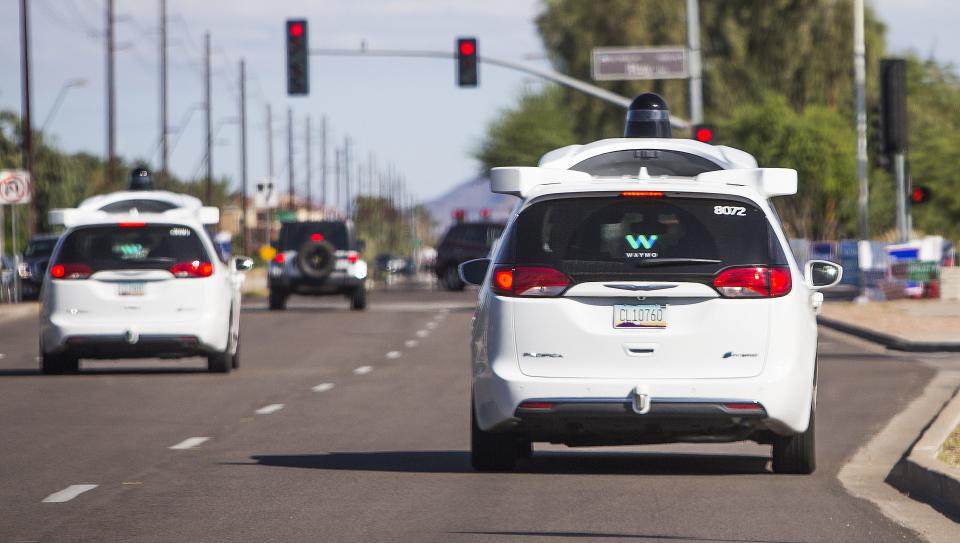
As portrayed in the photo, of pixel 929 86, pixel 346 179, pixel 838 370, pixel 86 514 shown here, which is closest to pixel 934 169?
pixel 929 86

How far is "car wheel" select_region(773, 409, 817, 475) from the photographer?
1144 centimetres

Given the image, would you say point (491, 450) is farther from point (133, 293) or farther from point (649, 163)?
point (133, 293)

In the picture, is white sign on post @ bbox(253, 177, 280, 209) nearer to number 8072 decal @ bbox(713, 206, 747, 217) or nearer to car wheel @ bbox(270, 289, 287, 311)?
car wheel @ bbox(270, 289, 287, 311)

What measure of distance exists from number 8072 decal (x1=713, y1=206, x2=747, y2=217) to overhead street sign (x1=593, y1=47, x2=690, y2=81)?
28031 mm

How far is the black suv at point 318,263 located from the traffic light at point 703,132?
7379 millimetres

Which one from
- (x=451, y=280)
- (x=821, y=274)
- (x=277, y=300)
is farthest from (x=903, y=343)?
(x=451, y=280)

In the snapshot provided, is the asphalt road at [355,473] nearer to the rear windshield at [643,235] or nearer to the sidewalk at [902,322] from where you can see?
the rear windshield at [643,235]

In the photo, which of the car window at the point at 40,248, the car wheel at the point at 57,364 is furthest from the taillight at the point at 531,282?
the car window at the point at 40,248

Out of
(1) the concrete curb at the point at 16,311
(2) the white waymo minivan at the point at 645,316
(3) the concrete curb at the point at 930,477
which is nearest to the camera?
(3) the concrete curb at the point at 930,477

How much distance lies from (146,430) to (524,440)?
4.41 metres

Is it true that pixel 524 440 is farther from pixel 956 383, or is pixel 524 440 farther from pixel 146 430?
pixel 956 383

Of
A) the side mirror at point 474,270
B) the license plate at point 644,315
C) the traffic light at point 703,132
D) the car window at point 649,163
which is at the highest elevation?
the traffic light at point 703,132

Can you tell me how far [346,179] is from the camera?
435 feet

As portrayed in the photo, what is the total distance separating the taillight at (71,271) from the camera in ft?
68.5
